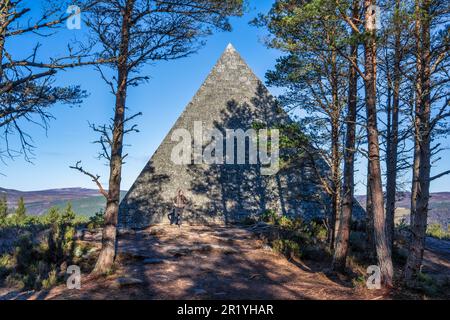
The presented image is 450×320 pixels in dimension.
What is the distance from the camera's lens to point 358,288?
25.8ft

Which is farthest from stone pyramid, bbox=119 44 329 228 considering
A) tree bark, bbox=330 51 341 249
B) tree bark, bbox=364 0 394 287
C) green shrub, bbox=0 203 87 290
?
tree bark, bbox=364 0 394 287

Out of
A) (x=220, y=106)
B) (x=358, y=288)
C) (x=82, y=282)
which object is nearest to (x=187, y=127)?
(x=220, y=106)

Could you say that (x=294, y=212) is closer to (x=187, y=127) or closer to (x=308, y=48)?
(x=187, y=127)

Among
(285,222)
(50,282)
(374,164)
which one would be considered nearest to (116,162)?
(50,282)

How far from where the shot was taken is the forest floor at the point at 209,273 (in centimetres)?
788

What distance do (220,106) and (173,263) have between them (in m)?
11.9

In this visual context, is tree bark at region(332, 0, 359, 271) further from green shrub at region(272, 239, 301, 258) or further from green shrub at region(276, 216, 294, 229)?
green shrub at region(276, 216, 294, 229)

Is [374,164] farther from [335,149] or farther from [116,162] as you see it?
[116,162]

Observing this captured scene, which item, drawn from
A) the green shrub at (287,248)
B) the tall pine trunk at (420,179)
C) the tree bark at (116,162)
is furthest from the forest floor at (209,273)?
the tall pine trunk at (420,179)

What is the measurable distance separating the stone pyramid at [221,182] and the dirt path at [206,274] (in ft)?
11.2

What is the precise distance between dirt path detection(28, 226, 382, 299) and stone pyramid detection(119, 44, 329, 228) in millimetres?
3400

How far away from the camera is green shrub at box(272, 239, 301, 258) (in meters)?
12.8

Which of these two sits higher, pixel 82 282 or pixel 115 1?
pixel 115 1

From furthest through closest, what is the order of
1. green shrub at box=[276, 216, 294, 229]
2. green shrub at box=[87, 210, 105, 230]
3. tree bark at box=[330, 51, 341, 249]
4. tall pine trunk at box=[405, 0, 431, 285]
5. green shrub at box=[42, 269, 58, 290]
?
green shrub at box=[276, 216, 294, 229] → green shrub at box=[87, 210, 105, 230] → tree bark at box=[330, 51, 341, 249] → green shrub at box=[42, 269, 58, 290] → tall pine trunk at box=[405, 0, 431, 285]
